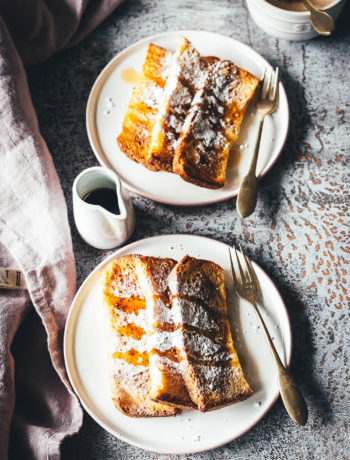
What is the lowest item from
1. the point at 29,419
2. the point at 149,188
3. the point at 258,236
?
the point at 29,419

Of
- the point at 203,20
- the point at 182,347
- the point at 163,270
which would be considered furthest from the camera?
the point at 203,20

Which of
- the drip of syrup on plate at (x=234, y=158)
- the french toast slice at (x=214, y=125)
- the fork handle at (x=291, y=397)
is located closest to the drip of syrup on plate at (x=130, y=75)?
the french toast slice at (x=214, y=125)

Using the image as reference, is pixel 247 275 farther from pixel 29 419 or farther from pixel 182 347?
Answer: pixel 29 419

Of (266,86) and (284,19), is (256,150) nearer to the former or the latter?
(266,86)

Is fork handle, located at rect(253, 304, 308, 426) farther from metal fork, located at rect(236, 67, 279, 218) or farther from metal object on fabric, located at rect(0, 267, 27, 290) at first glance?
metal object on fabric, located at rect(0, 267, 27, 290)

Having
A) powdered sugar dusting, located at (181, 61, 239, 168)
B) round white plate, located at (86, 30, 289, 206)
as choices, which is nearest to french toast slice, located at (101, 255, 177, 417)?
round white plate, located at (86, 30, 289, 206)

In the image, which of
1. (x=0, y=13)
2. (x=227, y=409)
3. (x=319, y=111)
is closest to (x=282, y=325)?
(x=227, y=409)
